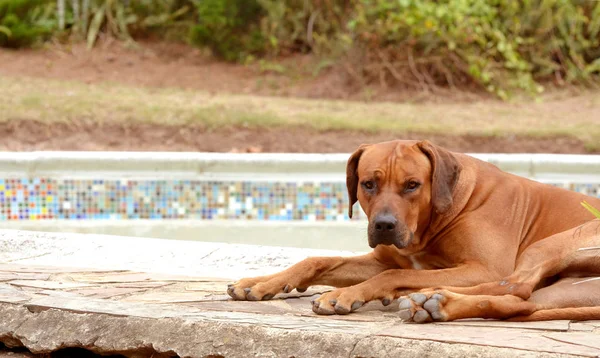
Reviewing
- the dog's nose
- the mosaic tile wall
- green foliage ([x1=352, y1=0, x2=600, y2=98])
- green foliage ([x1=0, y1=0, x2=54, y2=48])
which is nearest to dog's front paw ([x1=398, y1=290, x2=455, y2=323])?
the dog's nose

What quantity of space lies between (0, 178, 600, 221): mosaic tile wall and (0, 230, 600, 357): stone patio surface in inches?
92.0

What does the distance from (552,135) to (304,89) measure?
11.7 ft

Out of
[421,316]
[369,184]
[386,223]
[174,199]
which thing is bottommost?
[174,199]

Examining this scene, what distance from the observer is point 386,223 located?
3840mm

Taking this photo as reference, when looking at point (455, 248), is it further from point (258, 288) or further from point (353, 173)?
point (258, 288)

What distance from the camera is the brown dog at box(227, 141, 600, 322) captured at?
12.0 feet

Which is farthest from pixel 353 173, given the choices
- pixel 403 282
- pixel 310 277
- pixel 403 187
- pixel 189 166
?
pixel 189 166

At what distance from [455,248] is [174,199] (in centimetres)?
375

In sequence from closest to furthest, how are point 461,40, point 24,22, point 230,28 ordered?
point 461,40, point 24,22, point 230,28

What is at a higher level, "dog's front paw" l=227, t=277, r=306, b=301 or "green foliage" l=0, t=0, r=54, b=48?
"green foliage" l=0, t=0, r=54, b=48

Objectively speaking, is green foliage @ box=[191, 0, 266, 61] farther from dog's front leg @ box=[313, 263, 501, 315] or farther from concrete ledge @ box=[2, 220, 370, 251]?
dog's front leg @ box=[313, 263, 501, 315]

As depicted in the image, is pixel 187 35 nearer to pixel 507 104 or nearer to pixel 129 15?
pixel 129 15

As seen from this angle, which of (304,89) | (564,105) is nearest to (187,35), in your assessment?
(304,89)

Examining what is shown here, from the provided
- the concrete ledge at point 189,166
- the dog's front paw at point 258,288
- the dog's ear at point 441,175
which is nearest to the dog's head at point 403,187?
the dog's ear at point 441,175
